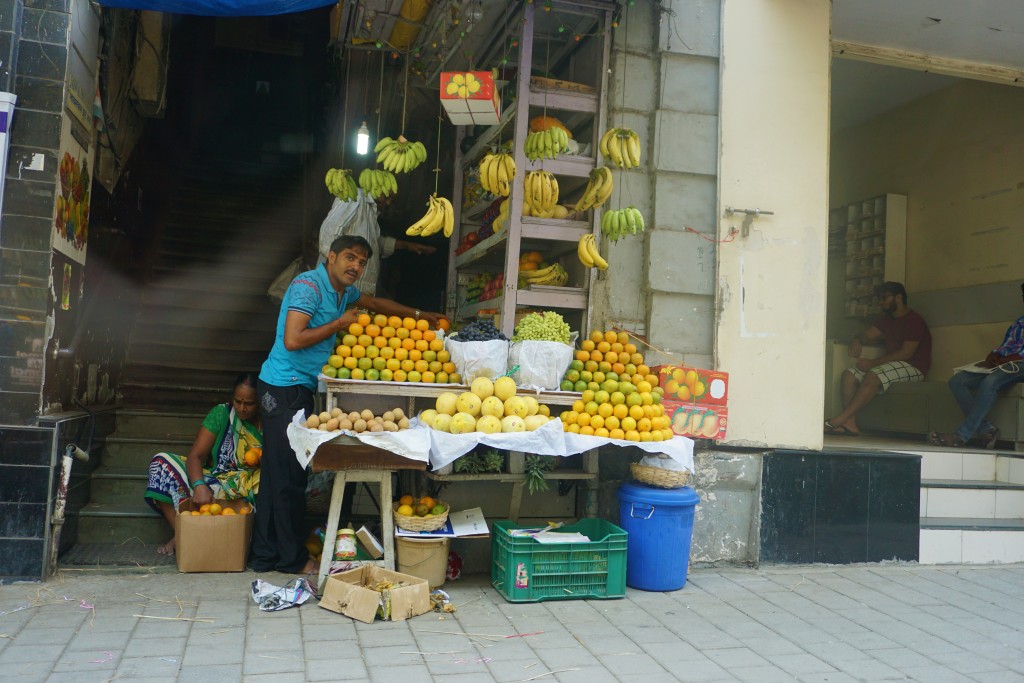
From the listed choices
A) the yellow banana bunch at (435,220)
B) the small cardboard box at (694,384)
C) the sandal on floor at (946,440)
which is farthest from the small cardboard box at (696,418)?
the sandal on floor at (946,440)

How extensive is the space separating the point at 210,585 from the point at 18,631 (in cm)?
106

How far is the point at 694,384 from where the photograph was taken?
546 cm

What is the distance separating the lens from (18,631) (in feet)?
12.1

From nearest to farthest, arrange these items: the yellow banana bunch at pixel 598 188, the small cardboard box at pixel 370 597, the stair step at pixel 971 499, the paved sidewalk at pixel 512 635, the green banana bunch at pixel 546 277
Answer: the paved sidewalk at pixel 512 635 → the small cardboard box at pixel 370 597 → the yellow banana bunch at pixel 598 188 → the green banana bunch at pixel 546 277 → the stair step at pixel 971 499

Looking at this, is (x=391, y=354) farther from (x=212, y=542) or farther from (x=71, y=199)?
(x=71, y=199)

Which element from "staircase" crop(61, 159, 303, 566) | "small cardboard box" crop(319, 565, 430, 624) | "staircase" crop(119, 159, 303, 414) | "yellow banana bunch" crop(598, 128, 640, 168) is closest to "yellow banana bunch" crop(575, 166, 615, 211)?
"yellow banana bunch" crop(598, 128, 640, 168)

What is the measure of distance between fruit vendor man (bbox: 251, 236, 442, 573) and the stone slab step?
184 inches

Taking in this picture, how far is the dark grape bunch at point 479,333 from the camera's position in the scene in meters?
4.94

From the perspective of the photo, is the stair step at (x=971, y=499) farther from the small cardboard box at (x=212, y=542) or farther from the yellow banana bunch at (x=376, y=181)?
the small cardboard box at (x=212, y=542)

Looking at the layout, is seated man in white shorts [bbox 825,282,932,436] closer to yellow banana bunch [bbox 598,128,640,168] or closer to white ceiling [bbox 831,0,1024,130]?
white ceiling [bbox 831,0,1024,130]

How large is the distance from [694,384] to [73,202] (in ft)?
14.4

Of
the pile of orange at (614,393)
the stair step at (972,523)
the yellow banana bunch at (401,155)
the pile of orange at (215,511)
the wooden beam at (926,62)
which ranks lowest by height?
the stair step at (972,523)

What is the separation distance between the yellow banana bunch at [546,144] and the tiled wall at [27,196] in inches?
115

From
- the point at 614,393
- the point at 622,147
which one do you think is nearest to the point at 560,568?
the point at 614,393
